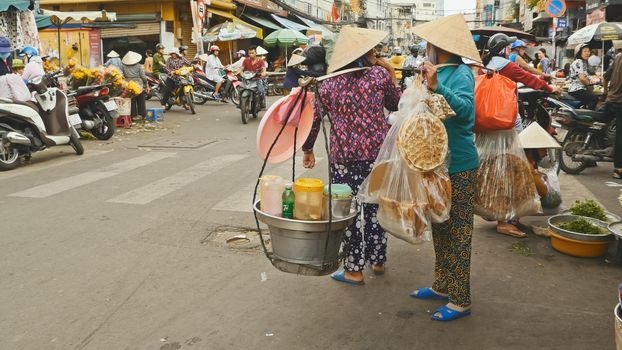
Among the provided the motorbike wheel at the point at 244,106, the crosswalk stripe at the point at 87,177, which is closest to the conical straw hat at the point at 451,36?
the crosswalk stripe at the point at 87,177

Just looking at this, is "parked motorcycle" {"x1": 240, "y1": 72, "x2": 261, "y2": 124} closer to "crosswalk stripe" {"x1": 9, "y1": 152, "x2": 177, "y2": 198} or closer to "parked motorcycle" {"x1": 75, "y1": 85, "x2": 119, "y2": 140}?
"parked motorcycle" {"x1": 75, "y1": 85, "x2": 119, "y2": 140}

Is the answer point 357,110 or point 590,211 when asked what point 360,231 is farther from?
point 590,211

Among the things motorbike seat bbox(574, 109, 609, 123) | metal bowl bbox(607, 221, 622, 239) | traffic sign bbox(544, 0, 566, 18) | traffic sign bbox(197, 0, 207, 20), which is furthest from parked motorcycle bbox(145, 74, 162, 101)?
metal bowl bbox(607, 221, 622, 239)

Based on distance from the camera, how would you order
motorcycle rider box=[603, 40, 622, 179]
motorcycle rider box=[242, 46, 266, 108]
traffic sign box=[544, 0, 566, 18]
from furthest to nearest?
traffic sign box=[544, 0, 566, 18] < motorcycle rider box=[242, 46, 266, 108] < motorcycle rider box=[603, 40, 622, 179]

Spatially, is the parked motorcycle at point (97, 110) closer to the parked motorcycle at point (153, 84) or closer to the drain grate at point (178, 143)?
the drain grate at point (178, 143)

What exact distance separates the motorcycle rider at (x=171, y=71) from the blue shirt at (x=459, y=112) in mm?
13006

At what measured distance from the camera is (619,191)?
23.0ft

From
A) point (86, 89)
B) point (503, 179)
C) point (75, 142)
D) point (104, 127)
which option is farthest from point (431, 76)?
point (104, 127)

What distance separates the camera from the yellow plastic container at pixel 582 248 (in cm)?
458

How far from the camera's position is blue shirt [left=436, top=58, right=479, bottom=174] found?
3.21 m

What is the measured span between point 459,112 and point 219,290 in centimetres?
198

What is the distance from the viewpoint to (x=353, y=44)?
3.60 metres

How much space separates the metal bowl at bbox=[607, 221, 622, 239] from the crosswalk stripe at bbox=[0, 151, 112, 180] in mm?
7217

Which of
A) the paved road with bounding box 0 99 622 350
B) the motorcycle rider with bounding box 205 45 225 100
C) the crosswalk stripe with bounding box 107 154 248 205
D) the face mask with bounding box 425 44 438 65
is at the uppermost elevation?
the motorcycle rider with bounding box 205 45 225 100
